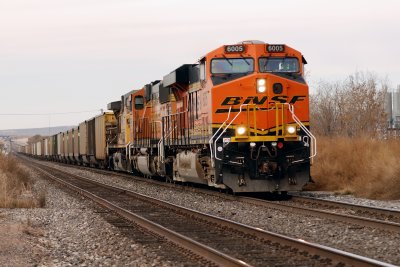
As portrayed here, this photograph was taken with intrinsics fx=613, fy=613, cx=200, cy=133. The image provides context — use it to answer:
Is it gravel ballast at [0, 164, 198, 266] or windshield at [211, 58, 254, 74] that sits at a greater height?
windshield at [211, 58, 254, 74]

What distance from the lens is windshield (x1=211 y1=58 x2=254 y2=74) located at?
1526 centimetres

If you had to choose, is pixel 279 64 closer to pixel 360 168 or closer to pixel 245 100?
pixel 245 100

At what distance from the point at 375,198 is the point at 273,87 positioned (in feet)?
12.5

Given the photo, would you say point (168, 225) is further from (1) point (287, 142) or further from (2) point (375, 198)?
(2) point (375, 198)

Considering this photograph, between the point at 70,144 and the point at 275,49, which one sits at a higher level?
the point at 275,49

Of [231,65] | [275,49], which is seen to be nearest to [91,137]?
[231,65]

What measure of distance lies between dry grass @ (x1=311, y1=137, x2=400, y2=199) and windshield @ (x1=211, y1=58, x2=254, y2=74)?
14.7 feet

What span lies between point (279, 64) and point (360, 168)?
17.2 feet

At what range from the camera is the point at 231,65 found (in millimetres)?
15305

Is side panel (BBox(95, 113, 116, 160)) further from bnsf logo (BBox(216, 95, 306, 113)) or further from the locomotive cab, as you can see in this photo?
bnsf logo (BBox(216, 95, 306, 113))

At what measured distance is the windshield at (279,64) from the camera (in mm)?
15297

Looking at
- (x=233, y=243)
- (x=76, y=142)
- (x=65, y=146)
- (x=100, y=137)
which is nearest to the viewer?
(x=233, y=243)

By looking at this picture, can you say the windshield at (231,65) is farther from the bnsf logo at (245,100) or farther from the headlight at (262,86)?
the bnsf logo at (245,100)

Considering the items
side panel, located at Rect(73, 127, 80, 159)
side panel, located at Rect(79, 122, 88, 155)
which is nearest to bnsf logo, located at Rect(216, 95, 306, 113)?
side panel, located at Rect(79, 122, 88, 155)
